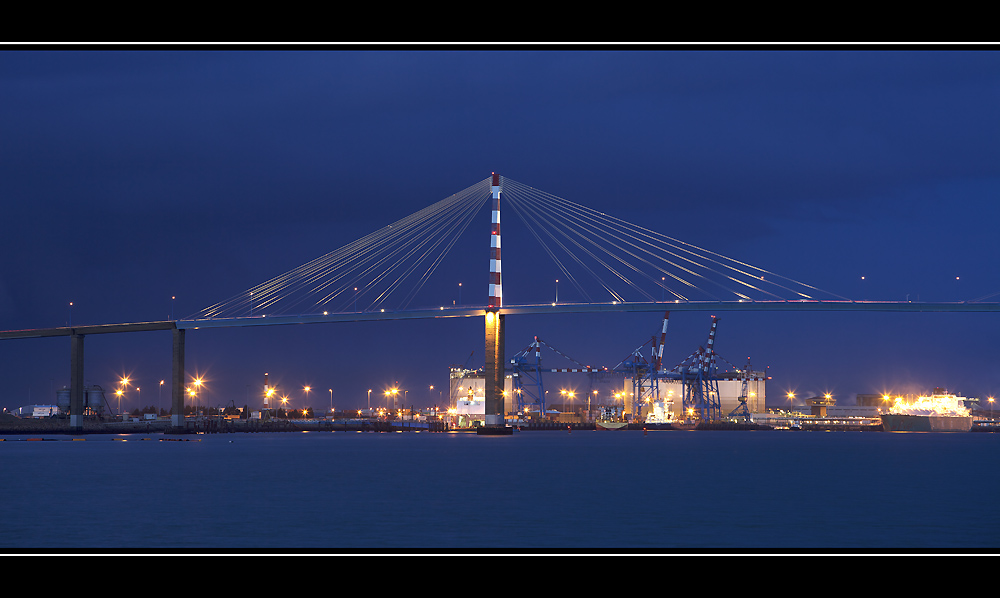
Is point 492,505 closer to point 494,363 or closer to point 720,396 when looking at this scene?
point 494,363

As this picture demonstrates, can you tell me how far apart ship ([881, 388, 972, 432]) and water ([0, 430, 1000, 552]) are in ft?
269

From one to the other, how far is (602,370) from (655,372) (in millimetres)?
6678

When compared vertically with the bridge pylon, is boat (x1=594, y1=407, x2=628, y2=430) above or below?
below

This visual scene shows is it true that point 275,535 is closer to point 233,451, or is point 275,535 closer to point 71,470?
point 71,470

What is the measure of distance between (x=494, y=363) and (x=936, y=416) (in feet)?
233

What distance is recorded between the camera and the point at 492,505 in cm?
2872

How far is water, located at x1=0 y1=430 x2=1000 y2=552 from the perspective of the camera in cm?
2227

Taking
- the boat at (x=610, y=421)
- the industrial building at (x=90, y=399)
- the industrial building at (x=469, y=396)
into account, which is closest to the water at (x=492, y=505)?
the industrial building at (x=469, y=396)

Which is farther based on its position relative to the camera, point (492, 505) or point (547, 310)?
point (547, 310)

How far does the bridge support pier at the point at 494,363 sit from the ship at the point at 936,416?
6699 centimetres

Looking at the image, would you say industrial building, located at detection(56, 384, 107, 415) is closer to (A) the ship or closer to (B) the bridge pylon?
(B) the bridge pylon

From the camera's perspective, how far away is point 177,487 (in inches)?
1344

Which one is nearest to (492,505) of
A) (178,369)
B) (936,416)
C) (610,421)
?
(178,369)

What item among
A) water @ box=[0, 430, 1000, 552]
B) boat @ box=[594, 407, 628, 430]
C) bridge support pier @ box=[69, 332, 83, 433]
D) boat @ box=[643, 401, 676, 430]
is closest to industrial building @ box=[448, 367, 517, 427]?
boat @ box=[594, 407, 628, 430]
